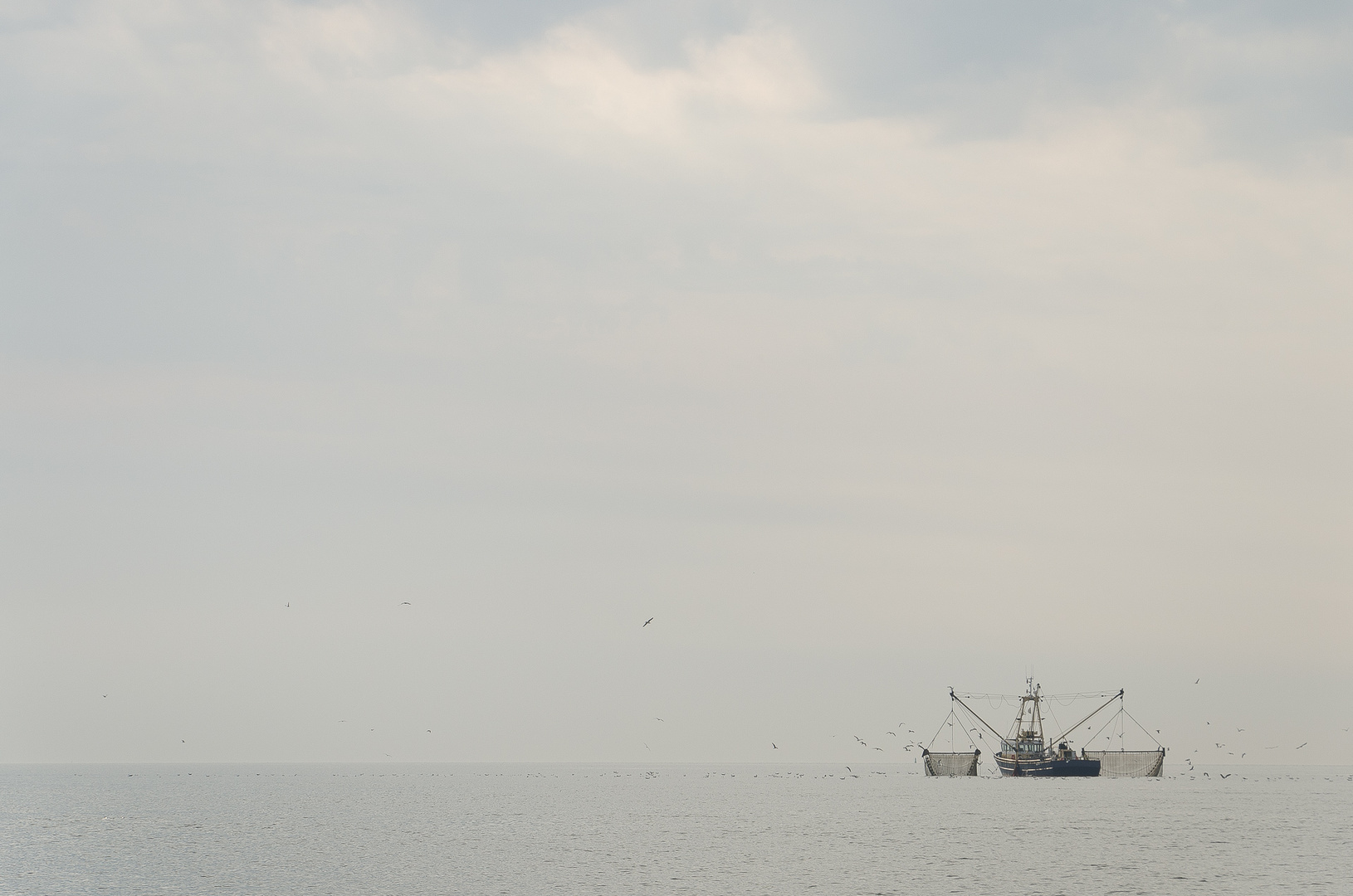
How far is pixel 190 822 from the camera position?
15675 centimetres

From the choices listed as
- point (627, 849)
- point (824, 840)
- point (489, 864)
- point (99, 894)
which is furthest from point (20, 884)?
point (824, 840)

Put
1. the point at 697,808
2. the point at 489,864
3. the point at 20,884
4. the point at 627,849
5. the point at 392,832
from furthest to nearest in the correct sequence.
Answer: the point at 697,808 → the point at 392,832 → the point at 627,849 → the point at 489,864 → the point at 20,884

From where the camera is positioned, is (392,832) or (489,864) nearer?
(489,864)

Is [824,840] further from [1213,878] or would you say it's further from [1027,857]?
[1213,878]

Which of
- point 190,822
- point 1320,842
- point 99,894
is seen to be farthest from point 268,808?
point 1320,842

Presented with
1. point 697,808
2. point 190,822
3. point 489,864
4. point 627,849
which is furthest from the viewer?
point 697,808

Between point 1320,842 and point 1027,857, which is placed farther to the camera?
point 1320,842

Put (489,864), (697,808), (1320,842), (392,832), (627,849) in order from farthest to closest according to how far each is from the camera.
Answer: (697,808) < (392,832) < (1320,842) < (627,849) < (489,864)

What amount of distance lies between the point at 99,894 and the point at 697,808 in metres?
116

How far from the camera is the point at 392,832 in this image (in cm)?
13512

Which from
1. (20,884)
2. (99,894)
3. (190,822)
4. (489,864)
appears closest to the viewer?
(99,894)

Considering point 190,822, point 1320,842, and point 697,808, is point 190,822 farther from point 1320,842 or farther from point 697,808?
point 1320,842

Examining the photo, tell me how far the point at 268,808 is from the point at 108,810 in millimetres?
23605

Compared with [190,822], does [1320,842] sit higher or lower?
higher
